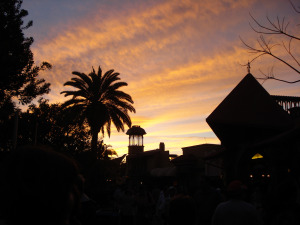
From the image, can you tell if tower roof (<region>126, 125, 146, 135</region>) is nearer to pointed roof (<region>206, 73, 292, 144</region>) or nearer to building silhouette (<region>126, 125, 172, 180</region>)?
building silhouette (<region>126, 125, 172, 180</region>)

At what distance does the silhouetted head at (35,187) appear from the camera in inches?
52.4

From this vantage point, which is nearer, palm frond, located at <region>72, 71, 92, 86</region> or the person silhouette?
the person silhouette

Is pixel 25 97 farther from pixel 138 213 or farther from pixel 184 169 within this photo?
pixel 184 169

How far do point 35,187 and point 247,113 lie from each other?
906 centimetres

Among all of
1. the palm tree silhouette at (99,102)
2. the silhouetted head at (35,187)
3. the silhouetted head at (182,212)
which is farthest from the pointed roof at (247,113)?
the palm tree silhouette at (99,102)

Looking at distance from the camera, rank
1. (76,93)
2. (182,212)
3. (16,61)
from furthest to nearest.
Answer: (76,93) → (16,61) → (182,212)

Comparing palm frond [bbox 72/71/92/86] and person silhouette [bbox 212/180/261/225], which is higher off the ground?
palm frond [bbox 72/71/92/86]

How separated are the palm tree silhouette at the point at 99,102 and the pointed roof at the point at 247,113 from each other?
1780 centimetres

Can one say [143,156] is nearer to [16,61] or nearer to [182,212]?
[16,61]

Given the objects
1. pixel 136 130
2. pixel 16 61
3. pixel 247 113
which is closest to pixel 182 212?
pixel 247 113

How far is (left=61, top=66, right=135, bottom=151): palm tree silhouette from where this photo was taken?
27438mm

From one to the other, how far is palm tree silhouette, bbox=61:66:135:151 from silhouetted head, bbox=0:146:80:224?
2600 centimetres

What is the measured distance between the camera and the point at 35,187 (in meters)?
1.34

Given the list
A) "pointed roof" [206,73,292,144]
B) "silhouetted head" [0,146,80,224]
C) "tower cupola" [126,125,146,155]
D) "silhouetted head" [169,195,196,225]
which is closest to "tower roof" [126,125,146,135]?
"tower cupola" [126,125,146,155]
